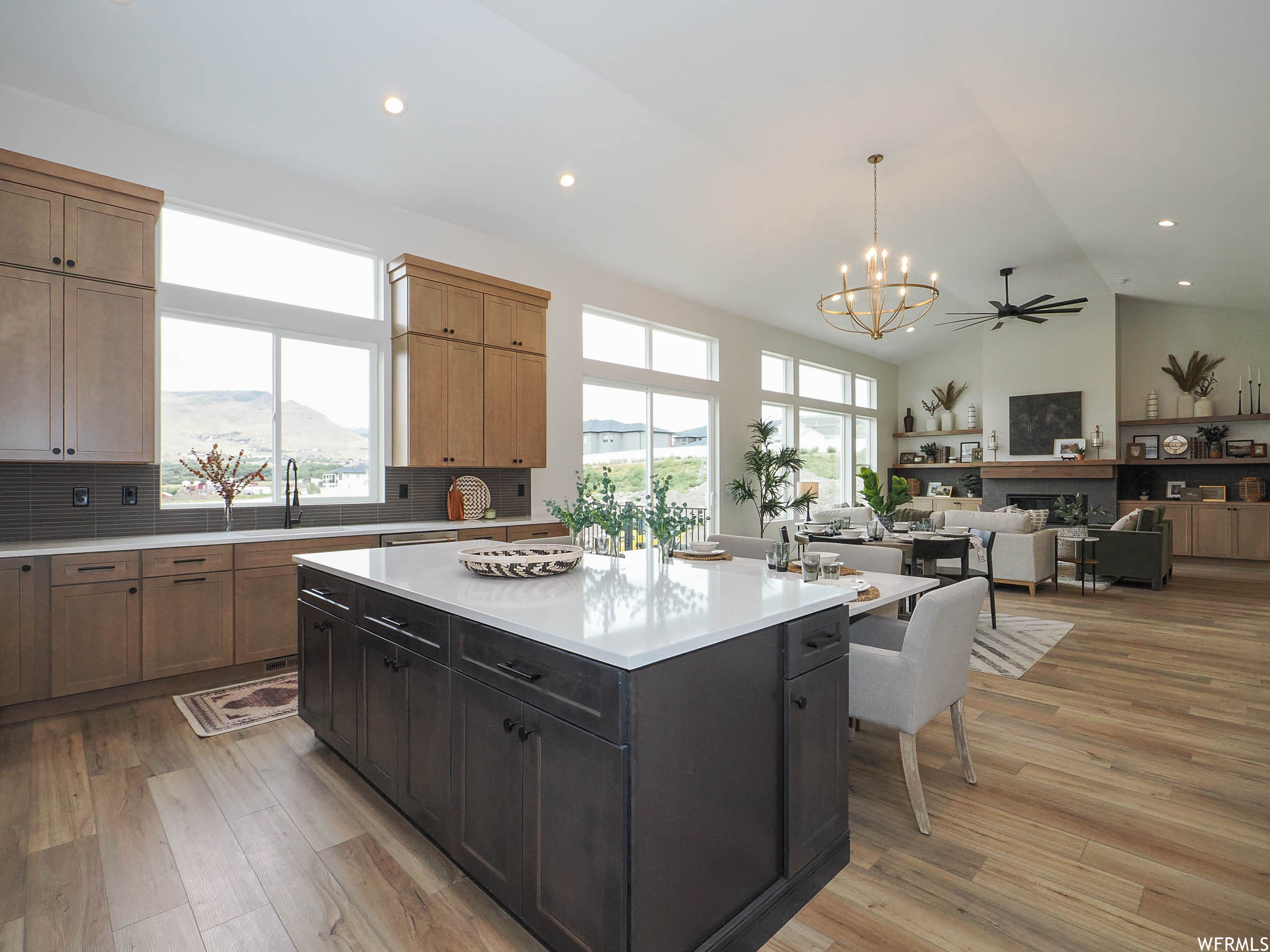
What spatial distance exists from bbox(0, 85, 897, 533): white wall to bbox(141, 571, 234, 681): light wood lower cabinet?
2.45m

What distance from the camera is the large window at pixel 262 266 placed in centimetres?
413

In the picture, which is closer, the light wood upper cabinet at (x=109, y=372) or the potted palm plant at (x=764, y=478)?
the light wood upper cabinet at (x=109, y=372)

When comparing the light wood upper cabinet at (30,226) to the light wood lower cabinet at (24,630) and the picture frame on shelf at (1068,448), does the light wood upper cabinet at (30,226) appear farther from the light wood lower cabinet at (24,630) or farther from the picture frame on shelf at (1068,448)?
the picture frame on shelf at (1068,448)

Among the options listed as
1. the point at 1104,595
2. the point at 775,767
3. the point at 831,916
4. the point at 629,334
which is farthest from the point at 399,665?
the point at 1104,595

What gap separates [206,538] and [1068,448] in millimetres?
10344

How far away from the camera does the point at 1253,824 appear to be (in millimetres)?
2256

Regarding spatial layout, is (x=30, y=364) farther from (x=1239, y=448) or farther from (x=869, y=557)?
(x=1239, y=448)

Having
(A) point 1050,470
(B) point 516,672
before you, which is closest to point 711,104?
(B) point 516,672

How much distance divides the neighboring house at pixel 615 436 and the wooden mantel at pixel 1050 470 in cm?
568

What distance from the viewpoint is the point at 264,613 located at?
12.5ft

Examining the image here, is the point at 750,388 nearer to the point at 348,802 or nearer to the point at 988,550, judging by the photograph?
the point at 988,550

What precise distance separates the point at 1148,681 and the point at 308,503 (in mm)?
5593

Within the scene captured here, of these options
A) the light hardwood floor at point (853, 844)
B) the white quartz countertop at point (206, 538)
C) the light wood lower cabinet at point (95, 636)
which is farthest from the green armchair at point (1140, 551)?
the light wood lower cabinet at point (95, 636)

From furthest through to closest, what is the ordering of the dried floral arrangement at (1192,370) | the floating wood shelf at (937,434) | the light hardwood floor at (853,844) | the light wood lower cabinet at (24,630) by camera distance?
the floating wood shelf at (937,434) → the dried floral arrangement at (1192,370) → the light wood lower cabinet at (24,630) → the light hardwood floor at (853,844)
